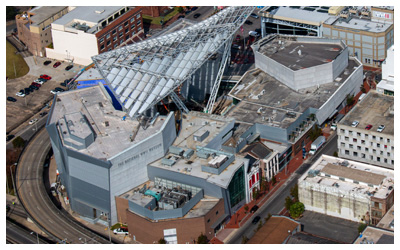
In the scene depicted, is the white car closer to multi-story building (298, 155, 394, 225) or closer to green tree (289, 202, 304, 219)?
green tree (289, 202, 304, 219)

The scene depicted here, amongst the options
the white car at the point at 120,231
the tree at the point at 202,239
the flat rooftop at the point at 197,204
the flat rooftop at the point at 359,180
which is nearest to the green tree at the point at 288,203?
Result: the flat rooftop at the point at 359,180

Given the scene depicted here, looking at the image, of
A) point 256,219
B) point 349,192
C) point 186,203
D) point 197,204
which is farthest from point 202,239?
point 349,192

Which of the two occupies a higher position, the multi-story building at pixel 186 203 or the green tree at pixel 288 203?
the multi-story building at pixel 186 203

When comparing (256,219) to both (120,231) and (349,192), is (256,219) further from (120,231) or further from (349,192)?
(120,231)

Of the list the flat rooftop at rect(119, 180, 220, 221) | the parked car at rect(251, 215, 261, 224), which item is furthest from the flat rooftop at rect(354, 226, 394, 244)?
the flat rooftop at rect(119, 180, 220, 221)

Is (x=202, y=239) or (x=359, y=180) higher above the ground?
(x=359, y=180)

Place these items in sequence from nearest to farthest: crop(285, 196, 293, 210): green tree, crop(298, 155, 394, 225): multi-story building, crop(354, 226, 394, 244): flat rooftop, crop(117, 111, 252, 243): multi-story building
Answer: crop(354, 226, 394, 244): flat rooftop → crop(117, 111, 252, 243): multi-story building → crop(298, 155, 394, 225): multi-story building → crop(285, 196, 293, 210): green tree

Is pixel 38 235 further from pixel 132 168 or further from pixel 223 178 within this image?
pixel 223 178

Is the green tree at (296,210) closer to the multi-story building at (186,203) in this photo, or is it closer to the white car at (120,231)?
the multi-story building at (186,203)

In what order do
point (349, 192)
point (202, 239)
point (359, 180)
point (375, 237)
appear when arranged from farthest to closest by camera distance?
point (359, 180)
point (349, 192)
point (202, 239)
point (375, 237)

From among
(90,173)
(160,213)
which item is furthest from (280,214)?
(90,173)
